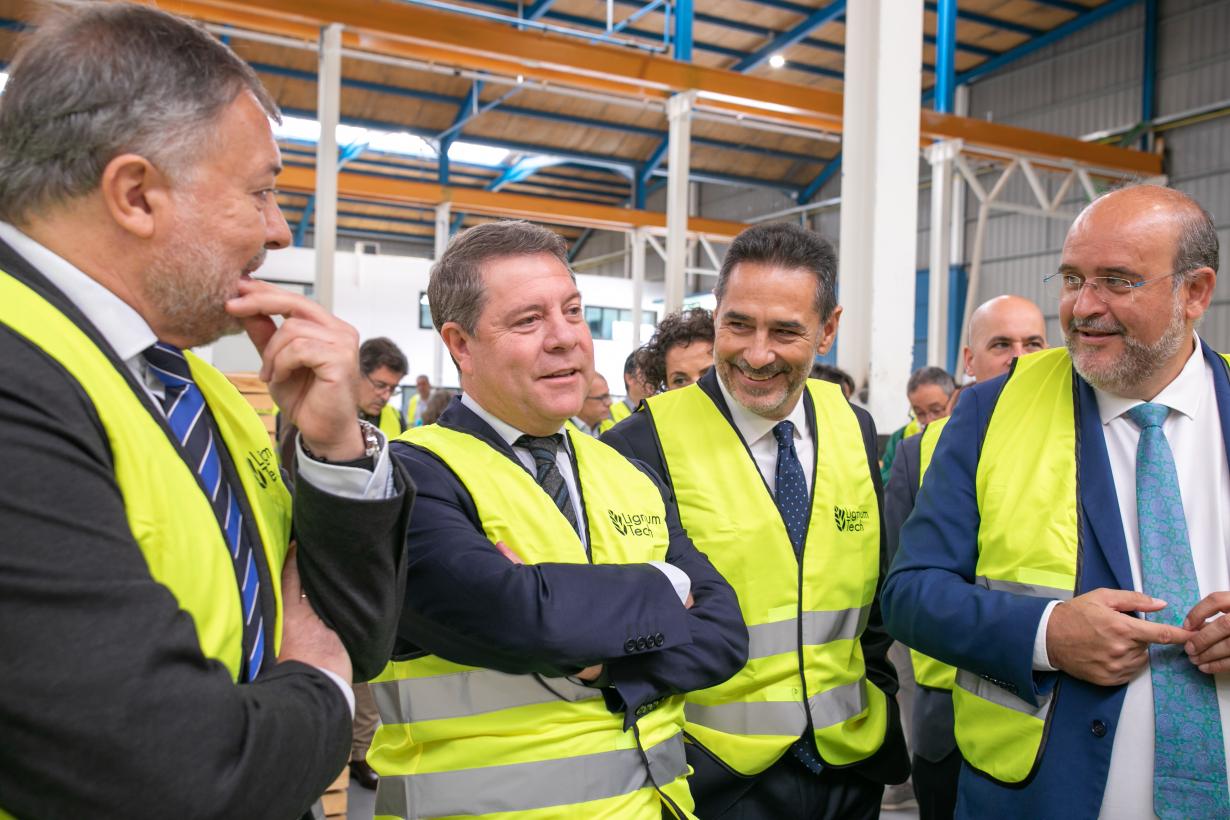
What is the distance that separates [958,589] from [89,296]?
1.71 m

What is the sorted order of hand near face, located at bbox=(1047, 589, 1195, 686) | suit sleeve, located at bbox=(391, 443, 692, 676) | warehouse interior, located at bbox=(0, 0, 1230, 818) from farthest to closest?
warehouse interior, located at bbox=(0, 0, 1230, 818), hand near face, located at bbox=(1047, 589, 1195, 686), suit sleeve, located at bbox=(391, 443, 692, 676)

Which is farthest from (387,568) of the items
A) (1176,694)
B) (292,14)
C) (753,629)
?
(292,14)

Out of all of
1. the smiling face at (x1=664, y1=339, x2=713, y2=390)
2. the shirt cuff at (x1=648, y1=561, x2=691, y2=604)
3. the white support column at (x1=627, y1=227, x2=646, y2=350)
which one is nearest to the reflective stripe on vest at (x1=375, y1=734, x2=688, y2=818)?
the shirt cuff at (x1=648, y1=561, x2=691, y2=604)

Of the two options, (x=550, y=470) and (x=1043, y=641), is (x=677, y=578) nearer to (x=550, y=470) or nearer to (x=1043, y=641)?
(x=550, y=470)

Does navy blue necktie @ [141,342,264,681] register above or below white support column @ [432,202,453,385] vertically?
below

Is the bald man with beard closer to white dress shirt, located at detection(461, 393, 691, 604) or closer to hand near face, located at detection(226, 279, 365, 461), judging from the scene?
white dress shirt, located at detection(461, 393, 691, 604)

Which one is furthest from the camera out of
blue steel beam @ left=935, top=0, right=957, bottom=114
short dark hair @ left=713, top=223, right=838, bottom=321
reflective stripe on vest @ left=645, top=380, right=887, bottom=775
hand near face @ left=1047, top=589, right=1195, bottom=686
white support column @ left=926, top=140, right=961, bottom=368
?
blue steel beam @ left=935, top=0, right=957, bottom=114

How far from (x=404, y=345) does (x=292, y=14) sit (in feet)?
39.2

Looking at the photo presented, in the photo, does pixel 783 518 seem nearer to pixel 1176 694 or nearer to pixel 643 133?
pixel 1176 694

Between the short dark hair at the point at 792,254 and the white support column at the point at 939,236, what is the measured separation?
1015cm

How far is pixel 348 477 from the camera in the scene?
1.34 metres

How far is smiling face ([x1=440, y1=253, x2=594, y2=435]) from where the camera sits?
1944mm

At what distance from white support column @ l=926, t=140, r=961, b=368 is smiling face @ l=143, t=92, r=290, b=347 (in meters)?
11.7

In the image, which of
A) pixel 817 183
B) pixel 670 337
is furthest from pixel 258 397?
pixel 817 183
